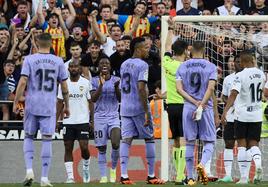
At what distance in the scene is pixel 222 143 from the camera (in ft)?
76.6

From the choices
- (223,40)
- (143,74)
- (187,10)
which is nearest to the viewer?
(143,74)

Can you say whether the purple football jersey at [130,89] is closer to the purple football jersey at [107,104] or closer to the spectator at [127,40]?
the purple football jersey at [107,104]

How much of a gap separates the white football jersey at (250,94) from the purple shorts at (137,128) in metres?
1.65

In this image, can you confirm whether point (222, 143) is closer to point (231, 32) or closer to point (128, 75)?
point (231, 32)

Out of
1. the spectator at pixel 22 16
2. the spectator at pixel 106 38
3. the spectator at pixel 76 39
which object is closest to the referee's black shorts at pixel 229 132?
the spectator at pixel 106 38

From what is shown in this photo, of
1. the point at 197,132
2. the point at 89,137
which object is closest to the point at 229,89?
the point at 197,132

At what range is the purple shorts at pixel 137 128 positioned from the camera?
19781 millimetres

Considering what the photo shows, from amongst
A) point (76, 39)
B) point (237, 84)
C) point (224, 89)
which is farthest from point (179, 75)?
point (76, 39)

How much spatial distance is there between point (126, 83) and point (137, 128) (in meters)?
0.81

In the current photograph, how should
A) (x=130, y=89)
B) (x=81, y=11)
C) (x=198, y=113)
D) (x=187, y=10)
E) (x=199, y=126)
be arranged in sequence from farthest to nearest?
(x=81, y=11)
(x=187, y=10)
(x=130, y=89)
(x=199, y=126)
(x=198, y=113)

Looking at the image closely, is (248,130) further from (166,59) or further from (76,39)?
(76,39)

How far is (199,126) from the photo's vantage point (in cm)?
1869

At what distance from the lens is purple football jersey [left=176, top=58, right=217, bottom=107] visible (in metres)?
18.5

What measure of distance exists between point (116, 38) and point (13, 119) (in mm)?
A: 3014
